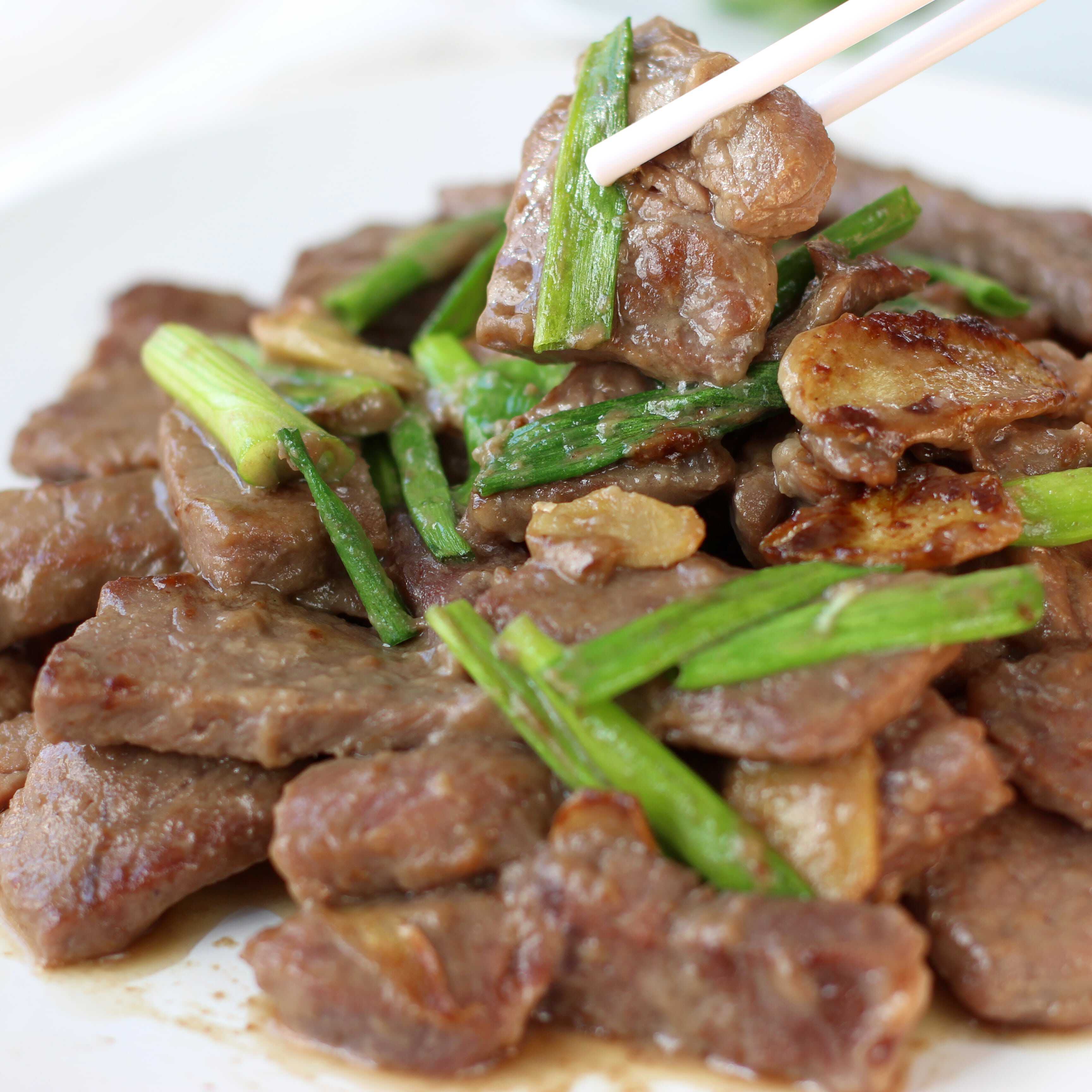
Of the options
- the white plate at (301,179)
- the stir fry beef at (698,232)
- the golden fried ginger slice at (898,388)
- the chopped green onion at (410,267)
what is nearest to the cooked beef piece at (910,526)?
the golden fried ginger slice at (898,388)

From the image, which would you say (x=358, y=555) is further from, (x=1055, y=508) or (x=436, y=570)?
(x=1055, y=508)

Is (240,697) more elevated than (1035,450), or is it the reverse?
(240,697)

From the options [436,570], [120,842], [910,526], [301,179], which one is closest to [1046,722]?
[910,526]

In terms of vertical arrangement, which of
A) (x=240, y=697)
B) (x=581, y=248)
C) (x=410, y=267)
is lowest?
(x=240, y=697)

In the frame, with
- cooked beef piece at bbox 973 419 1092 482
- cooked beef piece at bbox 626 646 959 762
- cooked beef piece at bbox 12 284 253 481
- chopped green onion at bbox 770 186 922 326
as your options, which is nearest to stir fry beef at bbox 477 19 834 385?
chopped green onion at bbox 770 186 922 326

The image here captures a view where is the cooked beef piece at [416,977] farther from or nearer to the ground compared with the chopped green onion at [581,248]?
nearer to the ground

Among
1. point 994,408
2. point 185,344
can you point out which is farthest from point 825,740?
point 185,344

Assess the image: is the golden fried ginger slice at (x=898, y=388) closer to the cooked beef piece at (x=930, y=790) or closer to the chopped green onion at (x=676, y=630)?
the chopped green onion at (x=676, y=630)
